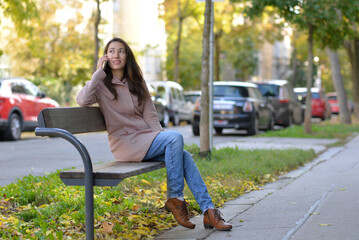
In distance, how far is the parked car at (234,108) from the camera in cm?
1927

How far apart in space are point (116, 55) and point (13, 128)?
12420 millimetres

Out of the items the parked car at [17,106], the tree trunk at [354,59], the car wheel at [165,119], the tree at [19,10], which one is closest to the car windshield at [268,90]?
the car wheel at [165,119]

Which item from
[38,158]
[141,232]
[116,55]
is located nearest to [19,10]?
[38,158]

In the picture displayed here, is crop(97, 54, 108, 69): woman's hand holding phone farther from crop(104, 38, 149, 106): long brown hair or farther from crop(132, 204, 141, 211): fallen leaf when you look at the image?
crop(132, 204, 141, 211): fallen leaf

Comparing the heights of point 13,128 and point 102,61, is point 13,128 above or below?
below

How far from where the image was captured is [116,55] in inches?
235

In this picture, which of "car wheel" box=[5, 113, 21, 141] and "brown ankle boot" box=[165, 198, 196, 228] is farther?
"car wheel" box=[5, 113, 21, 141]

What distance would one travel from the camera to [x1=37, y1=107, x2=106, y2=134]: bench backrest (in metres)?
5.07

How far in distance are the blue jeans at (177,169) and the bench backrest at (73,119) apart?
0.52m

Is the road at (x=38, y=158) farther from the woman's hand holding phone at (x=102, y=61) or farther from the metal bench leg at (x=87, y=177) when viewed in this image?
the metal bench leg at (x=87, y=177)

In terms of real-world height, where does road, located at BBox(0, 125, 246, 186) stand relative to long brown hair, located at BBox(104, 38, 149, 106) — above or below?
below

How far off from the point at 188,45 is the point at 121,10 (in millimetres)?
6003

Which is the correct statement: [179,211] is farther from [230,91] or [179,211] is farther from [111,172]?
[230,91]

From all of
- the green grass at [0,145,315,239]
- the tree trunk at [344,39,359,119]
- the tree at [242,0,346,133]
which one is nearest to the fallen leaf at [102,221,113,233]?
the green grass at [0,145,315,239]
